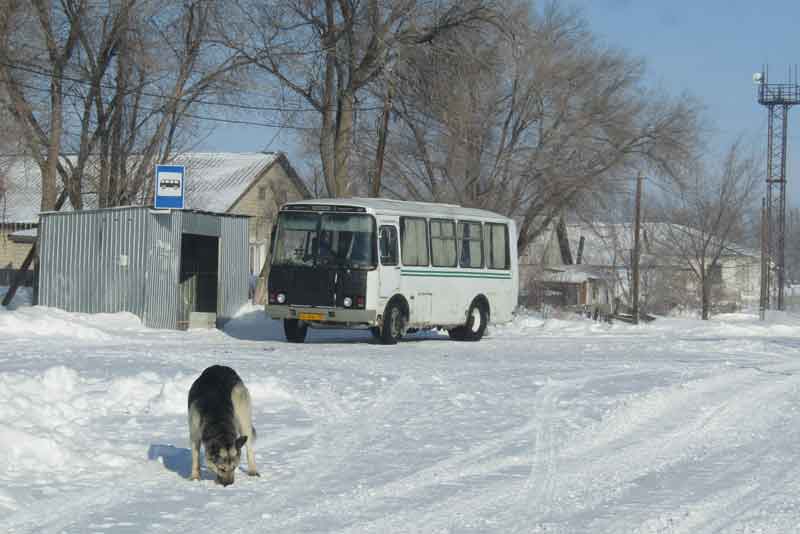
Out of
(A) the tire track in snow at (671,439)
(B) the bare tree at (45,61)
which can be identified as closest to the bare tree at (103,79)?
(B) the bare tree at (45,61)

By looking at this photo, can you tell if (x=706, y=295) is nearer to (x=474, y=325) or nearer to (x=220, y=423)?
(x=474, y=325)

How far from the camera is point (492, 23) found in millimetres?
33969

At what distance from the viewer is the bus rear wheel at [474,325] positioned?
28.9 m

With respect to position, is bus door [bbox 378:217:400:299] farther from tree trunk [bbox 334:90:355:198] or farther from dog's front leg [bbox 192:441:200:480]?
dog's front leg [bbox 192:441:200:480]

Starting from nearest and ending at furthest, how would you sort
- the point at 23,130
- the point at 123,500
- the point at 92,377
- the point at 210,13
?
the point at 123,500
the point at 92,377
the point at 23,130
the point at 210,13

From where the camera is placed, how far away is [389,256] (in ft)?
84.8

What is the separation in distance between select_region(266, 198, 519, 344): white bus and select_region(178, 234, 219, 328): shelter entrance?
4402 mm

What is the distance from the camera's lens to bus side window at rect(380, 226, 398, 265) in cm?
2566

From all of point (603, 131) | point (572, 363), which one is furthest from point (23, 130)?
point (603, 131)

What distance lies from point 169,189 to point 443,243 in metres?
6.31

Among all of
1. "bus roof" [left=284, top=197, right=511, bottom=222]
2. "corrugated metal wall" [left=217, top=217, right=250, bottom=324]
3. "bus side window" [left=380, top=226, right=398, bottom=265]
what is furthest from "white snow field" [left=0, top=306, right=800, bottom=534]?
"corrugated metal wall" [left=217, top=217, right=250, bottom=324]

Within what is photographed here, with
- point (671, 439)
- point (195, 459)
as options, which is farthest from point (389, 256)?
point (195, 459)

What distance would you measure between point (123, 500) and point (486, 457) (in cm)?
361

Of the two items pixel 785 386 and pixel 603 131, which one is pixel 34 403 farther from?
pixel 603 131
